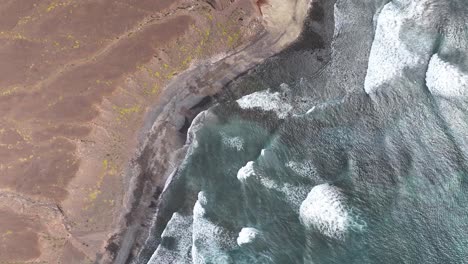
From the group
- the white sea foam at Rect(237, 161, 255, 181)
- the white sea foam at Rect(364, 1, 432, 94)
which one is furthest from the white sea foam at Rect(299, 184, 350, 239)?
the white sea foam at Rect(364, 1, 432, 94)

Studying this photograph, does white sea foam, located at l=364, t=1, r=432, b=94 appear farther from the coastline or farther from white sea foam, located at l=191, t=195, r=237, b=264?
white sea foam, located at l=191, t=195, r=237, b=264

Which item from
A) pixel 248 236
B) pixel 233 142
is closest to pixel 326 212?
pixel 248 236

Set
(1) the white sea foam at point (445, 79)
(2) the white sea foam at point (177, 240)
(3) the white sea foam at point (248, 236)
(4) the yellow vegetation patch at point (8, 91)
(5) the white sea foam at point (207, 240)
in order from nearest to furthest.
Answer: (1) the white sea foam at point (445, 79)
(3) the white sea foam at point (248, 236)
(5) the white sea foam at point (207, 240)
(2) the white sea foam at point (177, 240)
(4) the yellow vegetation patch at point (8, 91)

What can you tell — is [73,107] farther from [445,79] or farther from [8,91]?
[445,79]

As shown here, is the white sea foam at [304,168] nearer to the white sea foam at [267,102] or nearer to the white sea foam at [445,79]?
the white sea foam at [267,102]

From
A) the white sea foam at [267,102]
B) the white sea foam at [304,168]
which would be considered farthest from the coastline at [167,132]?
the white sea foam at [304,168]

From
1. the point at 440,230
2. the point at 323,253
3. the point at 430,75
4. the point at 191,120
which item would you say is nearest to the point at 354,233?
the point at 323,253
